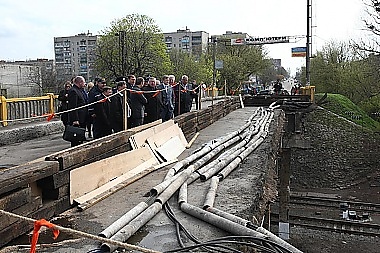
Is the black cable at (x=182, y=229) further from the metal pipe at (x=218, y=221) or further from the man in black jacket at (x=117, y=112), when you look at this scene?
the man in black jacket at (x=117, y=112)

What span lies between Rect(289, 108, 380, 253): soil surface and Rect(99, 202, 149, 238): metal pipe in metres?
19.3

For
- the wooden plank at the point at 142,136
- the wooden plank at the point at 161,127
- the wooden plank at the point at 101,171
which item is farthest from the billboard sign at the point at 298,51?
the wooden plank at the point at 101,171

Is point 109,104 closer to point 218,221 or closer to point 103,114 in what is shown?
point 103,114

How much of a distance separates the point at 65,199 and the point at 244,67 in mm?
59353

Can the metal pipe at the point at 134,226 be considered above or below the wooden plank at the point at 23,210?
below

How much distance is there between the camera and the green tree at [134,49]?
48656 mm

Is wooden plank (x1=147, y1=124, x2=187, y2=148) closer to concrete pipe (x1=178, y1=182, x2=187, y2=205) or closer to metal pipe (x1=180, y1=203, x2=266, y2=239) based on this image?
concrete pipe (x1=178, y1=182, x2=187, y2=205)

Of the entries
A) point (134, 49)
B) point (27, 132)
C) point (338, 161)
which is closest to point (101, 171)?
point (27, 132)

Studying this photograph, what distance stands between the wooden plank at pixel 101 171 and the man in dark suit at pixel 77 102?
207cm

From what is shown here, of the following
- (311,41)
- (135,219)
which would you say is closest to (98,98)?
(135,219)

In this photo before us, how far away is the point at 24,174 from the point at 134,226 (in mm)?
1285

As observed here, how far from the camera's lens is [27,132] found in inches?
515

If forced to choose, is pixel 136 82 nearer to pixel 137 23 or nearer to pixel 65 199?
pixel 65 199

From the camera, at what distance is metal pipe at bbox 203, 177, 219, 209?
226 inches
